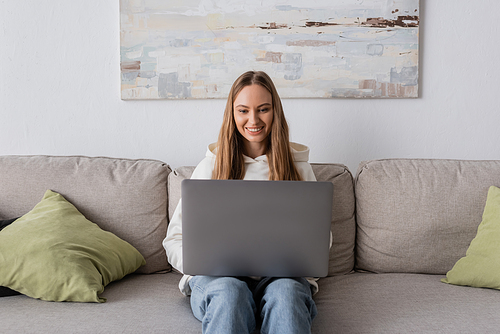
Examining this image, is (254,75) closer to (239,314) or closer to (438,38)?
(239,314)

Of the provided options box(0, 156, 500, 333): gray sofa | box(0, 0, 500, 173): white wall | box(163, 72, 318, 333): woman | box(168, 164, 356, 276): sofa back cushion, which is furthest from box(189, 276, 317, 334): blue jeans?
box(0, 0, 500, 173): white wall

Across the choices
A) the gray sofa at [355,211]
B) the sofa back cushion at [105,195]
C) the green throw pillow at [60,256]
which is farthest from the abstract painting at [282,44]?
the green throw pillow at [60,256]

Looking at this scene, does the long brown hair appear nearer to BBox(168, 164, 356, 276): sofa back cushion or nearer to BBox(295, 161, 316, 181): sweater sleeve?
BBox(295, 161, 316, 181): sweater sleeve

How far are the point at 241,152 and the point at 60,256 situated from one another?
2.26 feet

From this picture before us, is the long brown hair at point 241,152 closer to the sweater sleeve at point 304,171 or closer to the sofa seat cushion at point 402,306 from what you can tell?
the sweater sleeve at point 304,171

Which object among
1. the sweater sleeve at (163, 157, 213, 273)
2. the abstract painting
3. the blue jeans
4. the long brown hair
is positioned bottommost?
the blue jeans

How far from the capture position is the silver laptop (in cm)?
98

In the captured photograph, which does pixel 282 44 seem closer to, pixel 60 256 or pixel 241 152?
pixel 241 152

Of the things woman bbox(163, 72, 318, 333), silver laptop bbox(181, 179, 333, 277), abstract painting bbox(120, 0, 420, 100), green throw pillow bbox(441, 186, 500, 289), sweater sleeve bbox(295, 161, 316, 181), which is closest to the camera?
silver laptop bbox(181, 179, 333, 277)

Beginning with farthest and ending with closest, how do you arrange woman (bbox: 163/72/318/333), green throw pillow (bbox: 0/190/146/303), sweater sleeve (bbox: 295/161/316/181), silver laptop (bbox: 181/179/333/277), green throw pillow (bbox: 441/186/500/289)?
sweater sleeve (bbox: 295/161/316/181)
green throw pillow (bbox: 441/186/500/289)
green throw pillow (bbox: 0/190/146/303)
woman (bbox: 163/72/318/333)
silver laptop (bbox: 181/179/333/277)

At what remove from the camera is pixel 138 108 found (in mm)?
1918

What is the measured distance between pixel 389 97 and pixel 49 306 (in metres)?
1.59

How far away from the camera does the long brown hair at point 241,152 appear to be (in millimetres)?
1393

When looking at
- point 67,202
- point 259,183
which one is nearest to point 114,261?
point 67,202
